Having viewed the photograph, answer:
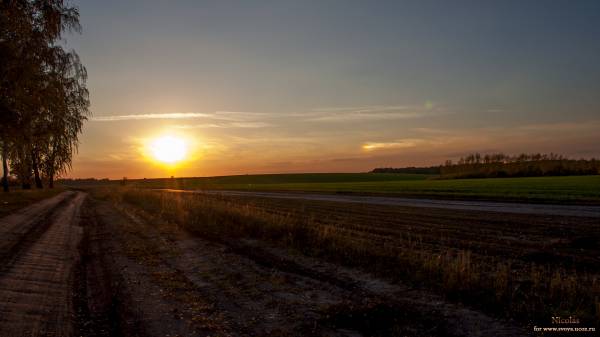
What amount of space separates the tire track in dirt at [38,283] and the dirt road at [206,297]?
0.06 ft

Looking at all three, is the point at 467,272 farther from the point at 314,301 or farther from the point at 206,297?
the point at 206,297

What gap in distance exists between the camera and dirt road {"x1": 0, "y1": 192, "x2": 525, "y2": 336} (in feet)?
20.0

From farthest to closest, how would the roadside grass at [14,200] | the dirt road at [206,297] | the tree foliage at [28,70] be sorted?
the roadside grass at [14,200] → the tree foliage at [28,70] → the dirt road at [206,297]

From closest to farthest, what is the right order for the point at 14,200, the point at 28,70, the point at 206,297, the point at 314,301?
the point at 314,301 → the point at 206,297 → the point at 28,70 → the point at 14,200

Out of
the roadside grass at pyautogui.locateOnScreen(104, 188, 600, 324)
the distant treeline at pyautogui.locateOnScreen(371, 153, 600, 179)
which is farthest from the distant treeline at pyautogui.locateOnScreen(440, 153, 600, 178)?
the roadside grass at pyautogui.locateOnScreen(104, 188, 600, 324)

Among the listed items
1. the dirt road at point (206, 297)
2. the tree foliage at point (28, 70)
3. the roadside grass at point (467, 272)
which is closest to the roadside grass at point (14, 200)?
the tree foliage at point (28, 70)

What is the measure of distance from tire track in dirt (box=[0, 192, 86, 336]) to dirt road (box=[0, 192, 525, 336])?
0.02m

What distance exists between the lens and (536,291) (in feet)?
25.1

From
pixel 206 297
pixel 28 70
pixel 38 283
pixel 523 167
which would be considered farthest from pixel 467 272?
pixel 523 167

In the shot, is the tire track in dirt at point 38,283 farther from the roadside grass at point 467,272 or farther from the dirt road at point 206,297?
the roadside grass at point 467,272

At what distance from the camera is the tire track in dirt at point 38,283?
611 cm

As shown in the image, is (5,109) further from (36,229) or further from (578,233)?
(578,233)

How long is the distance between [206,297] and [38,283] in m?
3.66

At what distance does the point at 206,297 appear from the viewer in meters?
7.75
